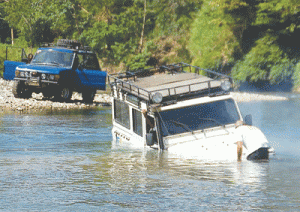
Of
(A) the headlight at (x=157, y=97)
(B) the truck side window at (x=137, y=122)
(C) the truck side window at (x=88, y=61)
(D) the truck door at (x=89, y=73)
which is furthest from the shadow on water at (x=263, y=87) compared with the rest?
(A) the headlight at (x=157, y=97)

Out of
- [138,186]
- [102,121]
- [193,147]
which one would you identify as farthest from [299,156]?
[102,121]

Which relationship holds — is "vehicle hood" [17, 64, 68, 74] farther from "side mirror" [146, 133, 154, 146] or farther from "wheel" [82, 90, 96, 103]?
"side mirror" [146, 133, 154, 146]

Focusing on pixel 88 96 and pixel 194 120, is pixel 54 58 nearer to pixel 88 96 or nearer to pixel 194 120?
pixel 88 96

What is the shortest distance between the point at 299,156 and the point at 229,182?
4.13 metres

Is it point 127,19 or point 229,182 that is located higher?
point 127,19

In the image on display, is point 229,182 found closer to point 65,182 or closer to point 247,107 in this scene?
point 65,182

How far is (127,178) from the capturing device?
13.2 meters

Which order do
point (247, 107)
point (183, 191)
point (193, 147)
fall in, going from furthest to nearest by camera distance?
point (247, 107)
point (193, 147)
point (183, 191)

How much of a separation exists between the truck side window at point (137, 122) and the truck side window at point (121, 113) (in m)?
0.43

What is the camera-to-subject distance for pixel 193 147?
14.2 meters

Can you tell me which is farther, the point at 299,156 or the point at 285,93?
the point at 285,93

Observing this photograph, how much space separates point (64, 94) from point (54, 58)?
1.71 metres

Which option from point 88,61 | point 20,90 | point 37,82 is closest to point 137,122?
point 37,82

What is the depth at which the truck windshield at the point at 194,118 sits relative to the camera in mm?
14531
